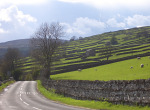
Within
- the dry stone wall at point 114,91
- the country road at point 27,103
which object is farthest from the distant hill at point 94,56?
the dry stone wall at point 114,91

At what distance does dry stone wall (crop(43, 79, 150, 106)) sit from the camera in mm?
15633

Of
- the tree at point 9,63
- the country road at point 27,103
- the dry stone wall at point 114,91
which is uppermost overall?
the tree at point 9,63

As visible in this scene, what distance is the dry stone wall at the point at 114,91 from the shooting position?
15.6 meters

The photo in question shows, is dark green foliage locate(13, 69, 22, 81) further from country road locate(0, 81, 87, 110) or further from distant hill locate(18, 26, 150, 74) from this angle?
country road locate(0, 81, 87, 110)

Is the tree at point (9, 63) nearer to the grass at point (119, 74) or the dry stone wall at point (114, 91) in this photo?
the grass at point (119, 74)

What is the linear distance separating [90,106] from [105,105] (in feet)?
4.56

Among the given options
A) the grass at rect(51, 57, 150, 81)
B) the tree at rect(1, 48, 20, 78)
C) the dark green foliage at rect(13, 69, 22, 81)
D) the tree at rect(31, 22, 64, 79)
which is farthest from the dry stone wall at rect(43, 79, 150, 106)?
the tree at rect(1, 48, 20, 78)

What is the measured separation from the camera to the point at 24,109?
1756 centimetres

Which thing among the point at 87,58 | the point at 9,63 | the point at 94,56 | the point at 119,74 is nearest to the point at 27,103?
the point at 119,74

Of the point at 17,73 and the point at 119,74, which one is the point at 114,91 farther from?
the point at 17,73

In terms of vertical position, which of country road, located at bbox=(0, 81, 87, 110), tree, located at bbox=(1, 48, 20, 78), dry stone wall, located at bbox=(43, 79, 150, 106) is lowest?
country road, located at bbox=(0, 81, 87, 110)

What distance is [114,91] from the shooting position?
18.0 m

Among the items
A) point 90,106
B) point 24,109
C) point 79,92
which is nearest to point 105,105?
point 90,106

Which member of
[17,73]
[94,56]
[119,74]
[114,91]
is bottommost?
[17,73]
